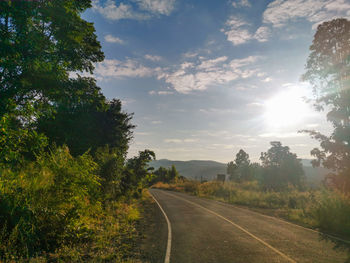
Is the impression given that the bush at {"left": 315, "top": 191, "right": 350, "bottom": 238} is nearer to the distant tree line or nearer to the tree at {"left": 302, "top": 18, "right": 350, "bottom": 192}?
the tree at {"left": 302, "top": 18, "right": 350, "bottom": 192}

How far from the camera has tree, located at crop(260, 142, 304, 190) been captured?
179 ft

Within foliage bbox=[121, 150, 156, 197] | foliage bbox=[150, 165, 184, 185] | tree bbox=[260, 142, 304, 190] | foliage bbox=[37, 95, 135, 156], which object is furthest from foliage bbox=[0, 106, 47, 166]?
foliage bbox=[150, 165, 184, 185]

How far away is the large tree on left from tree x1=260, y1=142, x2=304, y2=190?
55.9 metres

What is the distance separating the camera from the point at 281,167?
183 feet

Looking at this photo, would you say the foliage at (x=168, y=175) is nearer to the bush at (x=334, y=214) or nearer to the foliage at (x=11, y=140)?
the bush at (x=334, y=214)

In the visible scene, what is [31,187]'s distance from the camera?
6.04 metres

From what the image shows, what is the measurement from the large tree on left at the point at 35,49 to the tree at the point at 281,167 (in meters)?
55.9

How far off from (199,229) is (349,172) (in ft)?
47.4

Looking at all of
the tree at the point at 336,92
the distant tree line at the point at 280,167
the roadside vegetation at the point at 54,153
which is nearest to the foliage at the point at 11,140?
the roadside vegetation at the point at 54,153

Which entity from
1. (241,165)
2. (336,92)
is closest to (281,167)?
(241,165)

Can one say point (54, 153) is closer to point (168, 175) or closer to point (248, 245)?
point (248, 245)

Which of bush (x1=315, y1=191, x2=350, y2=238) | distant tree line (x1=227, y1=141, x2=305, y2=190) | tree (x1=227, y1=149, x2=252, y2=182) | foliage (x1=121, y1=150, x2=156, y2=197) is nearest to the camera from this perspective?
bush (x1=315, y1=191, x2=350, y2=238)

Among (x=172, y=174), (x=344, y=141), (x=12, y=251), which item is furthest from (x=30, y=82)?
(x=172, y=174)

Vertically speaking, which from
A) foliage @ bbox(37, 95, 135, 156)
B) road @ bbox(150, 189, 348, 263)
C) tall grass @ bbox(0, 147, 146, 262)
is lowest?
road @ bbox(150, 189, 348, 263)
